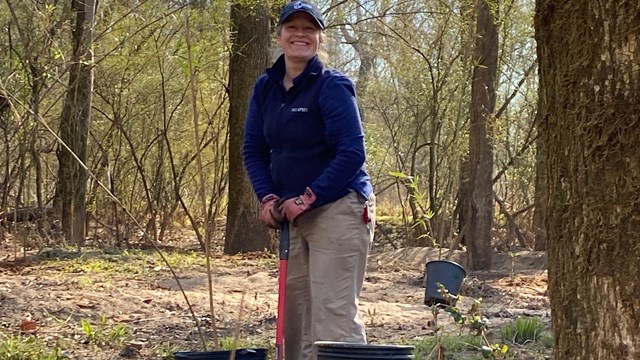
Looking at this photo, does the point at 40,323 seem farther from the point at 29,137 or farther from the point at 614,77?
the point at 29,137

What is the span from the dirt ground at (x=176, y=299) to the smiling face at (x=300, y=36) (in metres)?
0.96

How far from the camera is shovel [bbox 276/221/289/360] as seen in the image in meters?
3.28

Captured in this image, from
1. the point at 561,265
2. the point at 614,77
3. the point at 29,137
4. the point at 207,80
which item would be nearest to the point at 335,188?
the point at 561,265

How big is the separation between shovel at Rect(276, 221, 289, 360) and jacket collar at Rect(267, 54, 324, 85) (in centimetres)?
58

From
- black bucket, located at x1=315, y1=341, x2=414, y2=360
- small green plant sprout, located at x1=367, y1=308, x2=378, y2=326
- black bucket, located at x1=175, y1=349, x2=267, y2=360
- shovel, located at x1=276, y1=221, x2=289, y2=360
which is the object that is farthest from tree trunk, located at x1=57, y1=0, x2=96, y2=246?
black bucket, located at x1=315, y1=341, x2=414, y2=360

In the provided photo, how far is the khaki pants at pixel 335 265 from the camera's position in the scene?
347 centimetres

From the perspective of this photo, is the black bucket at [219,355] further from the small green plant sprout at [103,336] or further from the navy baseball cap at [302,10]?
the small green plant sprout at [103,336]

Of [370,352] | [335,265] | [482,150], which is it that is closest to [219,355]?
[370,352]

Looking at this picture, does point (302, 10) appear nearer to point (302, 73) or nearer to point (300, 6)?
point (300, 6)

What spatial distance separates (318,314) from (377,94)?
43.6ft

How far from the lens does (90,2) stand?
33.7ft

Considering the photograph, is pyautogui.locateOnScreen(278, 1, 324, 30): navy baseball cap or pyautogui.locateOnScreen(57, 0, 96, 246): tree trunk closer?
pyautogui.locateOnScreen(278, 1, 324, 30): navy baseball cap

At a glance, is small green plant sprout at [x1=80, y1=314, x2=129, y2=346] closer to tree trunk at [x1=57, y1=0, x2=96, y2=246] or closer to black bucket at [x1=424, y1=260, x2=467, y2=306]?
black bucket at [x1=424, y1=260, x2=467, y2=306]

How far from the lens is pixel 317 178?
3.46m
